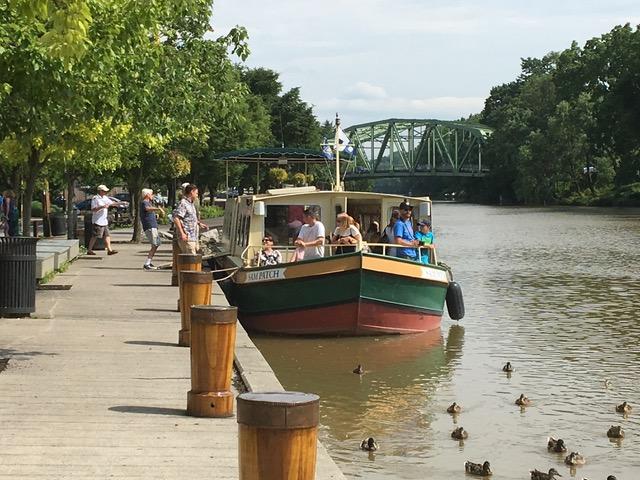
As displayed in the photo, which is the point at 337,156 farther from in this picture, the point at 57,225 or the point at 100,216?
the point at 57,225

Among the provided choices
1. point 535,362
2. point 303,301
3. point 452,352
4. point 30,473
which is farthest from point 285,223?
point 30,473

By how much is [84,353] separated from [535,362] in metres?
7.37

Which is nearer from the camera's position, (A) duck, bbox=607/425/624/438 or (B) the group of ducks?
(B) the group of ducks

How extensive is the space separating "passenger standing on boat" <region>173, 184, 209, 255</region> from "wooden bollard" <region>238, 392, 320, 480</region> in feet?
51.3

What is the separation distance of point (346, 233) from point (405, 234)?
1136mm

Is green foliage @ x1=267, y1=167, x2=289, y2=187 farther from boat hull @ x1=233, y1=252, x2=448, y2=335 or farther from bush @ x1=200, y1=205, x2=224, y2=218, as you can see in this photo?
bush @ x1=200, y1=205, x2=224, y2=218

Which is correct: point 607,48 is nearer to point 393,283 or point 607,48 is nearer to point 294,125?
point 294,125

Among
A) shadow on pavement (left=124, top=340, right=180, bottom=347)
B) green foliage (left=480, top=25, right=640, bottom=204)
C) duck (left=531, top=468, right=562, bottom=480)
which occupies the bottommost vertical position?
duck (left=531, top=468, right=562, bottom=480)

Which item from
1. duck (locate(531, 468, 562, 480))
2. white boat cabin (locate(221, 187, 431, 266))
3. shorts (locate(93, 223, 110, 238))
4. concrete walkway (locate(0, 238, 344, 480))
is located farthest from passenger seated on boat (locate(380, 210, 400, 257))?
shorts (locate(93, 223, 110, 238))

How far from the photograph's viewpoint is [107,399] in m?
10.3

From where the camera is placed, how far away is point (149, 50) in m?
16.5

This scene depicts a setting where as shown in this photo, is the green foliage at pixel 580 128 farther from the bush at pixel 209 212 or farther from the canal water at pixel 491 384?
the canal water at pixel 491 384

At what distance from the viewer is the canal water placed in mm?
11242

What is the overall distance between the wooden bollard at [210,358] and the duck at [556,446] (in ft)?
11.6
